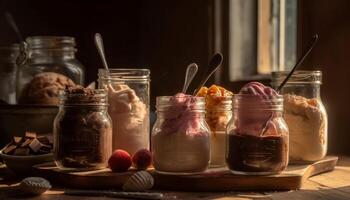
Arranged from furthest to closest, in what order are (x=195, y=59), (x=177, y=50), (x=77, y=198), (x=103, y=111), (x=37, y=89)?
(x=177, y=50) < (x=195, y=59) < (x=37, y=89) < (x=103, y=111) < (x=77, y=198)

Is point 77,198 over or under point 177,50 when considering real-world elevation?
under

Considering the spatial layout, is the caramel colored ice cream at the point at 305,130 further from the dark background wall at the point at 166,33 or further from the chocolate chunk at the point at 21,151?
the chocolate chunk at the point at 21,151

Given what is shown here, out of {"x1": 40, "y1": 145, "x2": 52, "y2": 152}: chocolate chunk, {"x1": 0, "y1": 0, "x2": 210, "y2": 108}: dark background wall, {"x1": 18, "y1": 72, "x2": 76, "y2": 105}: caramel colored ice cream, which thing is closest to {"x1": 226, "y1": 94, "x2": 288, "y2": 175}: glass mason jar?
{"x1": 40, "y1": 145, "x2": 52, "y2": 152}: chocolate chunk

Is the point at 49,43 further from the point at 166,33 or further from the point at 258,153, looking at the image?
the point at 258,153

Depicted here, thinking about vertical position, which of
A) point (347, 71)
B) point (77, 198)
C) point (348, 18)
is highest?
point (348, 18)

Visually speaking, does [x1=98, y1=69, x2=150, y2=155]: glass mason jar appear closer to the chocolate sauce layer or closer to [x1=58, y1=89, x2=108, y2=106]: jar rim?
[x1=58, y1=89, x2=108, y2=106]: jar rim

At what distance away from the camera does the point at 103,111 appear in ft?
3.47

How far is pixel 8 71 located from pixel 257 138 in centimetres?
95

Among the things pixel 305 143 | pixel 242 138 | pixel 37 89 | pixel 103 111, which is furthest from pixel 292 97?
pixel 37 89

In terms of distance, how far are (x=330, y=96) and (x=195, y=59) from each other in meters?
0.71

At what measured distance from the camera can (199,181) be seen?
964 mm

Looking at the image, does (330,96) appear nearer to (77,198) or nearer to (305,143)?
(305,143)

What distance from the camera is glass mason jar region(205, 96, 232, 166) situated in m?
1.10

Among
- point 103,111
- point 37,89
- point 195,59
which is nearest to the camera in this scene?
point 103,111
